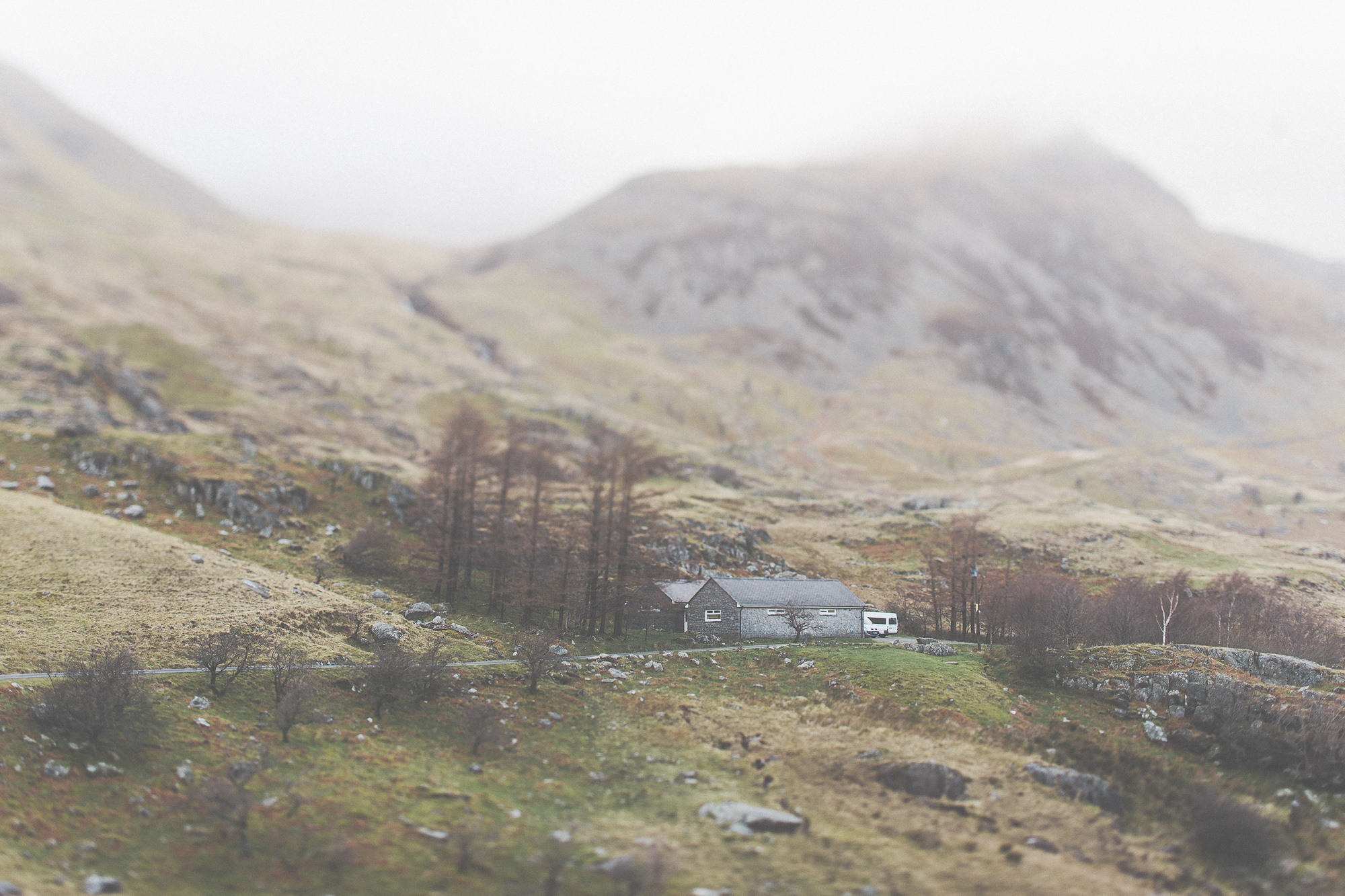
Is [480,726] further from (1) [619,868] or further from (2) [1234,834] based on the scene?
(2) [1234,834]

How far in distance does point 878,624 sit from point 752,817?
127ft

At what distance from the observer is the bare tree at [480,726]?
29.3m

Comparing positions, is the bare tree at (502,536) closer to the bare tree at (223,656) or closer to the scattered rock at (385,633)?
the scattered rock at (385,633)

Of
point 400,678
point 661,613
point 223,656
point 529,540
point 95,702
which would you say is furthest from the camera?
point 661,613

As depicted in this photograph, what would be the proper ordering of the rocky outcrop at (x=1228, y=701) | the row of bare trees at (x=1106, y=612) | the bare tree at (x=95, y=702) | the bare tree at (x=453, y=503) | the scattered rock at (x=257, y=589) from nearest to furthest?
the bare tree at (x=95, y=702) → the rocky outcrop at (x=1228, y=701) → the scattered rock at (x=257, y=589) → the row of bare trees at (x=1106, y=612) → the bare tree at (x=453, y=503)

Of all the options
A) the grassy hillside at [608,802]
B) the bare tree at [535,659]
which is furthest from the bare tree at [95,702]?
the bare tree at [535,659]

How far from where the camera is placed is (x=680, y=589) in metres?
60.1

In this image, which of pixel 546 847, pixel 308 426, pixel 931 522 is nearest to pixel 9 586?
pixel 546 847

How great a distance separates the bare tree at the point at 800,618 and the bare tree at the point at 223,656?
37.1 meters

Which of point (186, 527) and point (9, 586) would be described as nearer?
point (9, 586)

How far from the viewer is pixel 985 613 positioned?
65625 millimetres

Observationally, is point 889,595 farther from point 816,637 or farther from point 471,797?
point 471,797

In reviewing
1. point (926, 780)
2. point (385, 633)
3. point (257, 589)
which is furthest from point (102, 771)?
point (926, 780)

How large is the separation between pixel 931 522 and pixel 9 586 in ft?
330
